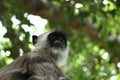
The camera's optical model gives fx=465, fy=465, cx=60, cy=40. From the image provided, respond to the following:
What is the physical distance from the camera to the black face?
5496 mm

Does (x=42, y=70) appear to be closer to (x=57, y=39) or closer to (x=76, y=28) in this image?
(x=57, y=39)

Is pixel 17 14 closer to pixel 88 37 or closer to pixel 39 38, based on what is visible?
pixel 39 38

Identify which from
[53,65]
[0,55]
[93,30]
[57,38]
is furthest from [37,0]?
[53,65]

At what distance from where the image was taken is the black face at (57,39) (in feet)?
18.0

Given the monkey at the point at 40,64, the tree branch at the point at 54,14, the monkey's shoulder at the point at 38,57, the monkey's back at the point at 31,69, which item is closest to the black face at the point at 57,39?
the monkey at the point at 40,64

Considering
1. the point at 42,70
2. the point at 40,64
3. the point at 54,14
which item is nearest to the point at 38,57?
the point at 40,64

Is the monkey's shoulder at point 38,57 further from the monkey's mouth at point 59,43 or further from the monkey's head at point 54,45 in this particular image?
the monkey's mouth at point 59,43

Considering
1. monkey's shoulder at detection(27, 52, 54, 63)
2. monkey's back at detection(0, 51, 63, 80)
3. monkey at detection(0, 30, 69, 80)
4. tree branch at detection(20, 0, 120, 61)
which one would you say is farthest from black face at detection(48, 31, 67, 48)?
tree branch at detection(20, 0, 120, 61)

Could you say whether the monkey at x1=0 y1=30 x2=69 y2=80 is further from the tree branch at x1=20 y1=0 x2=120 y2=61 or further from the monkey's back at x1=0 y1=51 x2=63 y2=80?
the tree branch at x1=20 y1=0 x2=120 y2=61

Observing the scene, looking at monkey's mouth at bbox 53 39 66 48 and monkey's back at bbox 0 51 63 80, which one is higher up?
monkey's back at bbox 0 51 63 80

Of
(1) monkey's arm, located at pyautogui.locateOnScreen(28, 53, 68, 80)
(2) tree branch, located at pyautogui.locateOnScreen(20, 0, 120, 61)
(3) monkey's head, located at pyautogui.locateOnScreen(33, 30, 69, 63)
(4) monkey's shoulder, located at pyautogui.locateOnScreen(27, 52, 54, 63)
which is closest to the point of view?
(1) monkey's arm, located at pyautogui.locateOnScreen(28, 53, 68, 80)

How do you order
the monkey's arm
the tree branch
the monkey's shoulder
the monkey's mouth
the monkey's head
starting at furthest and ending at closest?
the tree branch
the monkey's mouth
the monkey's head
the monkey's shoulder
the monkey's arm

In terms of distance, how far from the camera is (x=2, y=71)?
15.5 feet

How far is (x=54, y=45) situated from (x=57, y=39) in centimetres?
17
